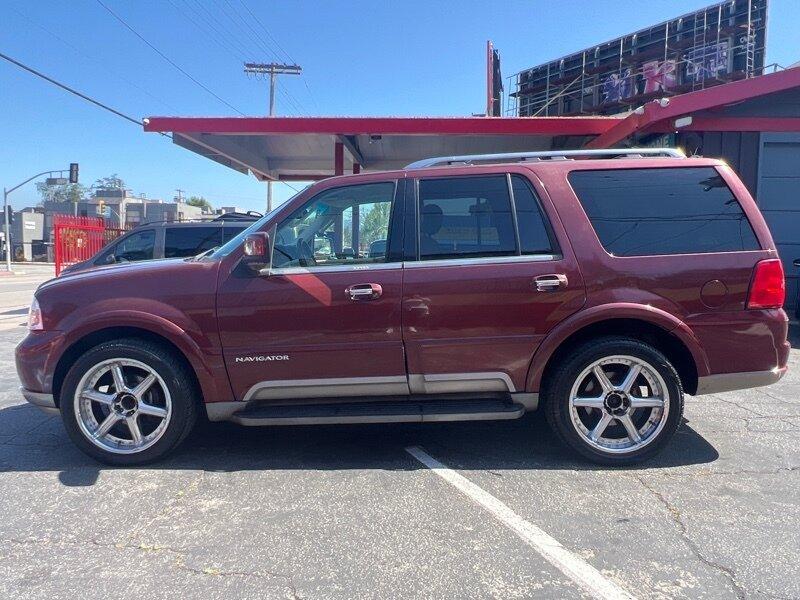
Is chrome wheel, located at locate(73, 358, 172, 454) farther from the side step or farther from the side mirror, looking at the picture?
the side mirror

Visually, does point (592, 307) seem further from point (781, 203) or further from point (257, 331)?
point (781, 203)

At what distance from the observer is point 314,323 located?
3.84 meters

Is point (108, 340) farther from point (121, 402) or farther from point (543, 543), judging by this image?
point (543, 543)

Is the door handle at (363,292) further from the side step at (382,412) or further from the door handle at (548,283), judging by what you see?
the door handle at (548,283)

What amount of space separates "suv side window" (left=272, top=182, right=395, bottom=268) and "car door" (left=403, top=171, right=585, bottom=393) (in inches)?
9.2

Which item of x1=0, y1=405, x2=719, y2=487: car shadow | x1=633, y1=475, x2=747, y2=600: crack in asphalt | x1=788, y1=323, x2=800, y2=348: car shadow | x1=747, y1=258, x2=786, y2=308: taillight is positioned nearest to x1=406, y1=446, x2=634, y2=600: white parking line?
x1=0, y1=405, x2=719, y2=487: car shadow

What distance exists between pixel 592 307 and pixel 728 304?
0.88 meters

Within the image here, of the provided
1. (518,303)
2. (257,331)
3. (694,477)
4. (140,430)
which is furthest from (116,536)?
(694,477)

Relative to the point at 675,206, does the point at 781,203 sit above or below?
above

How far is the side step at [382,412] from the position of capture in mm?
3846

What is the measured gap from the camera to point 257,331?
385cm

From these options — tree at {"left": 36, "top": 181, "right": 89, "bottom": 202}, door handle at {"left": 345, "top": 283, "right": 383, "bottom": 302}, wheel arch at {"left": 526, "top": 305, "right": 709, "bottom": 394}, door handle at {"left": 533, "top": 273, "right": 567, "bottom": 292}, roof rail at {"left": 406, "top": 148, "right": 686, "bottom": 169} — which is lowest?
wheel arch at {"left": 526, "top": 305, "right": 709, "bottom": 394}

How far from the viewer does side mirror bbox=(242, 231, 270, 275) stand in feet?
12.4

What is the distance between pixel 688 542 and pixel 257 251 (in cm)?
293
